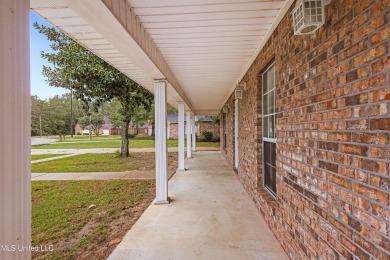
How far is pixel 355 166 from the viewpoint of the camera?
146 cm

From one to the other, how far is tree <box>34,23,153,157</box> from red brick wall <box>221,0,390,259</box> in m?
7.48

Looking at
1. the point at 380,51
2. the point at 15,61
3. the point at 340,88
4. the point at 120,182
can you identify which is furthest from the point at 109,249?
the point at 120,182

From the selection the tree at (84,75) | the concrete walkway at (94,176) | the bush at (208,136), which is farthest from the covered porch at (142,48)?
the bush at (208,136)

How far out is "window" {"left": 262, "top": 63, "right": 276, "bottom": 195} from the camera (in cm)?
361

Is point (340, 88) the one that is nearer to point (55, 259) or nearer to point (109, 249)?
point (109, 249)

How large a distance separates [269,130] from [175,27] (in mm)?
2136

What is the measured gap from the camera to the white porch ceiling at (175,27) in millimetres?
2217

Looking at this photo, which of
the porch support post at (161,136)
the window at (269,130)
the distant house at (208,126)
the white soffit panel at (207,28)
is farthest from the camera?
the distant house at (208,126)

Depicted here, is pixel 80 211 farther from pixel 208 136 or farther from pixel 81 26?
pixel 208 136

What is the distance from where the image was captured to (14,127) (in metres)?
1.04

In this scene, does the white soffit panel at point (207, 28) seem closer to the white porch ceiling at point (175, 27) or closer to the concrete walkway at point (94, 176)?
the white porch ceiling at point (175, 27)

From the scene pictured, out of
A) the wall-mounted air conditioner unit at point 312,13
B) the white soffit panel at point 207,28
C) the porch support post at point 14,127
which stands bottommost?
the porch support post at point 14,127

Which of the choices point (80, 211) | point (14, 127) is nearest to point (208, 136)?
point (80, 211)

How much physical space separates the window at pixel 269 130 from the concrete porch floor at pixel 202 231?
25.6 inches
